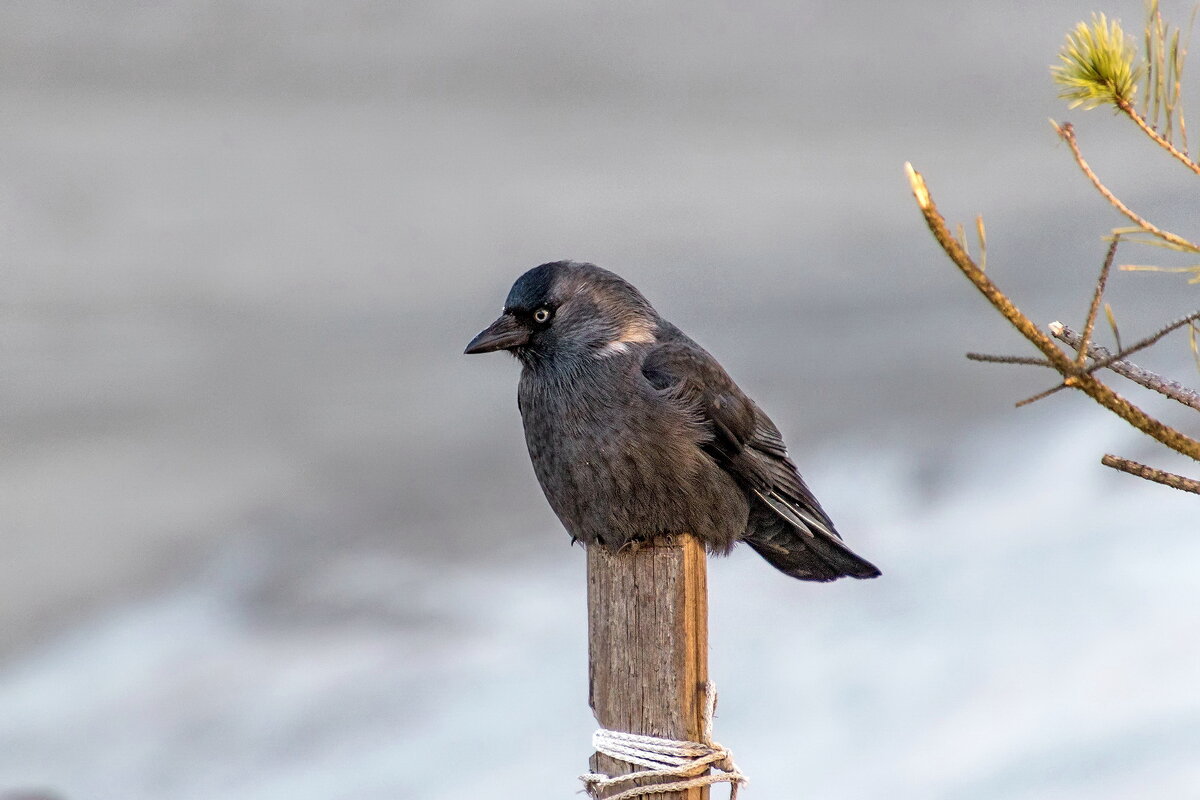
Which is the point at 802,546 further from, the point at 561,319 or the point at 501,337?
the point at 501,337

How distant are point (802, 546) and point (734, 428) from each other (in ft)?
2.65

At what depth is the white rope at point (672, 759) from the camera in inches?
182

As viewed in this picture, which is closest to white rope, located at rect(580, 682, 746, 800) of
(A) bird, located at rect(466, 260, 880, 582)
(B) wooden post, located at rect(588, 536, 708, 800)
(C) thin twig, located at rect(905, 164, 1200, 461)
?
(B) wooden post, located at rect(588, 536, 708, 800)

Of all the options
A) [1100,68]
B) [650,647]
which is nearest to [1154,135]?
[1100,68]

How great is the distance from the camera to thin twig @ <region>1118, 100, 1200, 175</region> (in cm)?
338

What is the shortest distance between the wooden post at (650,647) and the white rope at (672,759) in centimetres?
4

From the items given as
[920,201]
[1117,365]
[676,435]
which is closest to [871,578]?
[676,435]

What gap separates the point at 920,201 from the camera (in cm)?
284

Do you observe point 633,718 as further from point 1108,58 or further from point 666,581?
point 1108,58

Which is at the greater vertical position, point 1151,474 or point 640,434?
point 640,434

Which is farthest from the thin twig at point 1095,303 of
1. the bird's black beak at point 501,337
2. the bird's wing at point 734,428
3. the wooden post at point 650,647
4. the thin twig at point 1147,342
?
the bird's black beak at point 501,337

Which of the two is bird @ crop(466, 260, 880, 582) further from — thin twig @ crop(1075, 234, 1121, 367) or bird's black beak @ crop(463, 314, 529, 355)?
thin twig @ crop(1075, 234, 1121, 367)

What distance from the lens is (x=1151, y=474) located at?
310cm

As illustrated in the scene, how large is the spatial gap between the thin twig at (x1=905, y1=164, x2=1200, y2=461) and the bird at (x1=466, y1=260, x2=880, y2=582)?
2.41 m
